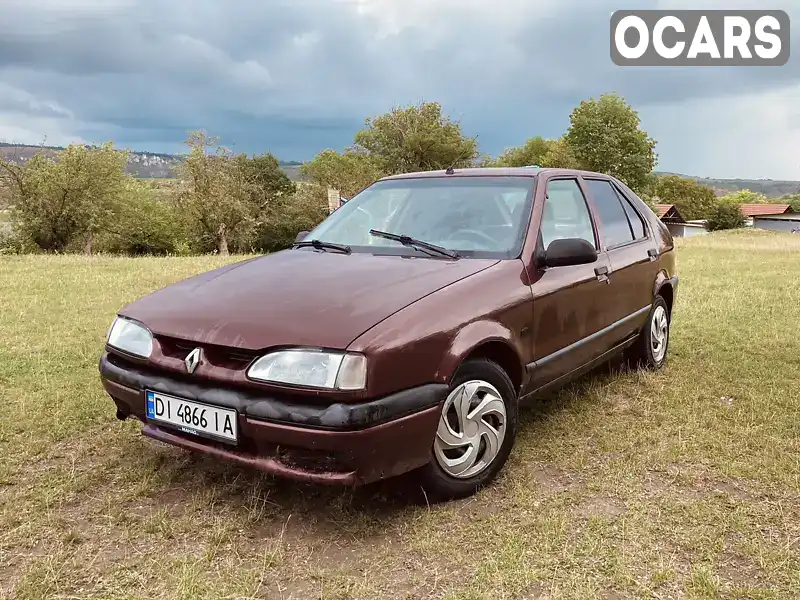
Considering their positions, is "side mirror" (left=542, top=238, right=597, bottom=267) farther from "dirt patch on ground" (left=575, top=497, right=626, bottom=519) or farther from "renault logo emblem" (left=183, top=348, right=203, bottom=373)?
"renault logo emblem" (left=183, top=348, right=203, bottom=373)

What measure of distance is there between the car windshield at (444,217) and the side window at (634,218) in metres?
1.42

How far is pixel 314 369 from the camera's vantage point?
2461 mm

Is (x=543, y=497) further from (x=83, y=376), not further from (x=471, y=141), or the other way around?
(x=471, y=141)

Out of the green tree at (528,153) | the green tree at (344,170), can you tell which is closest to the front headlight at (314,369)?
the green tree at (344,170)

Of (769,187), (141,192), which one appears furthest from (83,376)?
(769,187)

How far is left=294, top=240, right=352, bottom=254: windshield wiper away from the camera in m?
3.69

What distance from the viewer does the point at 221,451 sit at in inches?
104

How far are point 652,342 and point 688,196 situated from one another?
3392 inches

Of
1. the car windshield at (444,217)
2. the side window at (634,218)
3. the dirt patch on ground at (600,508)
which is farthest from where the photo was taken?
the side window at (634,218)

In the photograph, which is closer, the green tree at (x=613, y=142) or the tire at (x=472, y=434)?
the tire at (x=472, y=434)

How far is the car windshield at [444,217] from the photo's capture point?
3.52 meters

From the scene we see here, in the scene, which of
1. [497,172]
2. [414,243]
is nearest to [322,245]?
[414,243]

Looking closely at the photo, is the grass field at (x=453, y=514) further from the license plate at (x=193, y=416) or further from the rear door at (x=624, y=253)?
the rear door at (x=624, y=253)

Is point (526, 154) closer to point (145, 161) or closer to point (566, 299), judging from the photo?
point (145, 161)
